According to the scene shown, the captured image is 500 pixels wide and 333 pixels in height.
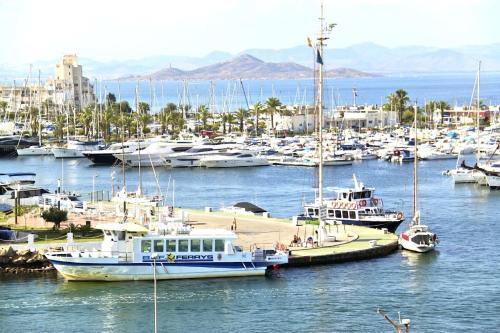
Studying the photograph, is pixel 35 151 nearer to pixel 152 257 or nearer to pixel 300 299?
pixel 152 257

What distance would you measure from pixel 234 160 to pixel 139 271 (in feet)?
223

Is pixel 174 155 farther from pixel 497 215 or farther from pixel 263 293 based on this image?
pixel 263 293

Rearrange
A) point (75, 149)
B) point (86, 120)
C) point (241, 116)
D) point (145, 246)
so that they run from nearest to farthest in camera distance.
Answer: point (145, 246) → point (75, 149) → point (86, 120) → point (241, 116)

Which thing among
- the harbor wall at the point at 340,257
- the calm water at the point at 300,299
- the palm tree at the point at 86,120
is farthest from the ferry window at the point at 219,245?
the palm tree at the point at 86,120

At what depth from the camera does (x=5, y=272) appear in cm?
4997

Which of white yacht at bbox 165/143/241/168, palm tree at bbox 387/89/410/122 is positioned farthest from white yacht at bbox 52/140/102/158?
palm tree at bbox 387/89/410/122

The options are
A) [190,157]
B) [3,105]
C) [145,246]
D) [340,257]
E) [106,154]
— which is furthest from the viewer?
[3,105]

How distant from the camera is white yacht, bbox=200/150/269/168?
11544cm

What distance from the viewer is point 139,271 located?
47594 mm

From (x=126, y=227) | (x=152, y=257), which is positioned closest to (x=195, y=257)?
(x=152, y=257)

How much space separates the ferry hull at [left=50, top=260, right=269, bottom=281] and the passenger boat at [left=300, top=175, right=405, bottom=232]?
1329 centimetres

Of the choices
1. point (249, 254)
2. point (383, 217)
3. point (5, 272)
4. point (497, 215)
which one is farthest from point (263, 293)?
point (497, 215)

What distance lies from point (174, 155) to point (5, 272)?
69.2 m

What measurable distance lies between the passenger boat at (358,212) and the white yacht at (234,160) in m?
53.2
